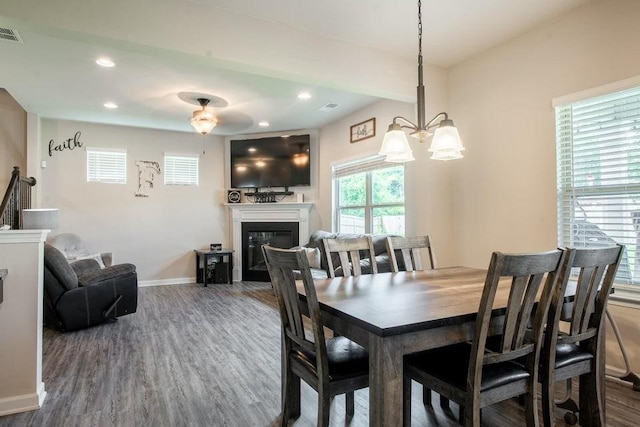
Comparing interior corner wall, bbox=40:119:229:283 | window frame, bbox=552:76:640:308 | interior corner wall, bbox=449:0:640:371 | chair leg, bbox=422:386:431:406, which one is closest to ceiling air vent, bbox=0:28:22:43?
interior corner wall, bbox=40:119:229:283

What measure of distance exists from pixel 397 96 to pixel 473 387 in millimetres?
2999

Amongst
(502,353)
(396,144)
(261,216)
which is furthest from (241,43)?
(261,216)

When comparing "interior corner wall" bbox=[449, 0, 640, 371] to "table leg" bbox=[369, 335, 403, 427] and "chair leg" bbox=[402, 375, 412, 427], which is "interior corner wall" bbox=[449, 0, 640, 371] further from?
"table leg" bbox=[369, 335, 403, 427]

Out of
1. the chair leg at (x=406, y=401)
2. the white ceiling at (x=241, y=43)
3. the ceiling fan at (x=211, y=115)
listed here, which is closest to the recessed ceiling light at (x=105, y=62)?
the white ceiling at (x=241, y=43)

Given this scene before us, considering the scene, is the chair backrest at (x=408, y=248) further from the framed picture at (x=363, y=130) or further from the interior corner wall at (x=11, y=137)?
the interior corner wall at (x=11, y=137)

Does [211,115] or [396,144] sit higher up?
[211,115]

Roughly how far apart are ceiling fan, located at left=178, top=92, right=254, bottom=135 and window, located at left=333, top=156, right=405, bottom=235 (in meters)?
1.76

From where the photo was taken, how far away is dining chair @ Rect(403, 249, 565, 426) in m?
1.44

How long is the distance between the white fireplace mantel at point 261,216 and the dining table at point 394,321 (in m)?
4.53

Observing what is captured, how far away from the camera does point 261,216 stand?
269 inches

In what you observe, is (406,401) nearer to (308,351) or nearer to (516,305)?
(308,351)

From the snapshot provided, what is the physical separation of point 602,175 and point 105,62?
181 inches

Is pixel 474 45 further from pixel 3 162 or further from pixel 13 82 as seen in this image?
pixel 3 162

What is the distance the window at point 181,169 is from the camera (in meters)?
6.63
